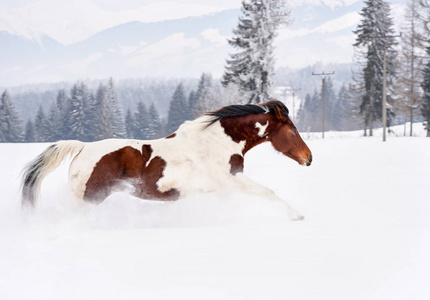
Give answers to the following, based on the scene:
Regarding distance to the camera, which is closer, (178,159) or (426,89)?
(178,159)

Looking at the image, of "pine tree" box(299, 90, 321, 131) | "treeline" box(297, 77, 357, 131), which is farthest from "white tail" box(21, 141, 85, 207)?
"pine tree" box(299, 90, 321, 131)

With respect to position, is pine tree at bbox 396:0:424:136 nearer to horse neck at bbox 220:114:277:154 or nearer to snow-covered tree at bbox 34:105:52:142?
horse neck at bbox 220:114:277:154

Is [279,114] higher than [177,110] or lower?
lower

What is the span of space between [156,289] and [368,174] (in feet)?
26.4

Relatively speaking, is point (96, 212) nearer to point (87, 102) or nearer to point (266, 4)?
point (266, 4)

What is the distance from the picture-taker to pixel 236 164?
17.3 ft

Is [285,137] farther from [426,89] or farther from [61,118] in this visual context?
[61,118]

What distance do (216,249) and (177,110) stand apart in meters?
56.2

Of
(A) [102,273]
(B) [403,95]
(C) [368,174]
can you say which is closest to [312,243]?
(A) [102,273]

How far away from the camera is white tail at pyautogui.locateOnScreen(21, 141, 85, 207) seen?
4.88 metres

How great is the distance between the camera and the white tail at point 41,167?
4875 millimetres

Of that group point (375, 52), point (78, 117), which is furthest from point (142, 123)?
point (375, 52)

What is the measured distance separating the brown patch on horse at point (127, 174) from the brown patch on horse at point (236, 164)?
802 mm

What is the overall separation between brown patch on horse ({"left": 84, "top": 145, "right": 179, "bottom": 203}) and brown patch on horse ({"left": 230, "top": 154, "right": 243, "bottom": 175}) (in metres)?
0.80
